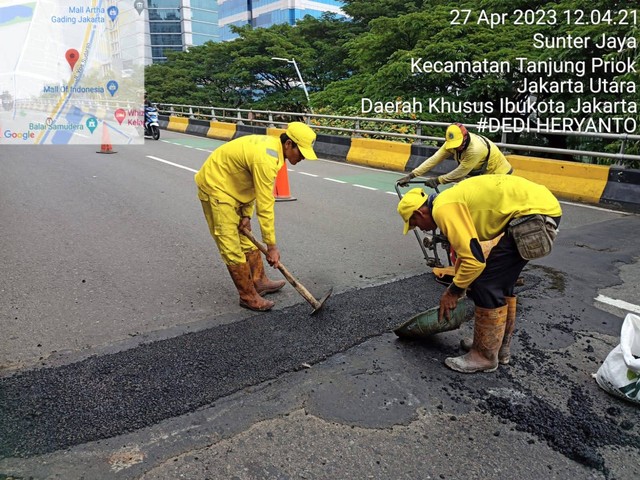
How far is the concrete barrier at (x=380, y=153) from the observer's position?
39.0 feet

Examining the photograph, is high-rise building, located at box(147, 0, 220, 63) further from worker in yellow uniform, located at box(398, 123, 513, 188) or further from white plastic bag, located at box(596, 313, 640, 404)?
white plastic bag, located at box(596, 313, 640, 404)

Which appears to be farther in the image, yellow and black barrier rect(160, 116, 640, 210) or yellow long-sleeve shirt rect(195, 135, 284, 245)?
yellow and black barrier rect(160, 116, 640, 210)

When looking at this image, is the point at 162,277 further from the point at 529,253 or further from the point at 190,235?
the point at 529,253

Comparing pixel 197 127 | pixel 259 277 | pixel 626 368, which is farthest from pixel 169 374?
pixel 197 127

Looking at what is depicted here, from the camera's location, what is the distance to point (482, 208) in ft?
9.56

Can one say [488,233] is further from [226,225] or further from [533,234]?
[226,225]

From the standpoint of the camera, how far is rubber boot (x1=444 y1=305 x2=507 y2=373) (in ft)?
10.2

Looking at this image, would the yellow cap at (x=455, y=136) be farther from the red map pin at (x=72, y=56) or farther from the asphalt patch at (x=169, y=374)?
the red map pin at (x=72, y=56)

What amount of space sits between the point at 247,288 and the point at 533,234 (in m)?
2.24

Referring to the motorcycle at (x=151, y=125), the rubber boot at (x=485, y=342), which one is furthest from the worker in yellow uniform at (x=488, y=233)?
the motorcycle at (x=151, y=125)

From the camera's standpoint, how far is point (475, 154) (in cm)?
487

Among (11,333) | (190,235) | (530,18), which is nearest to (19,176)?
(190,235)

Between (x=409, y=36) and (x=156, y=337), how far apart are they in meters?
16.0

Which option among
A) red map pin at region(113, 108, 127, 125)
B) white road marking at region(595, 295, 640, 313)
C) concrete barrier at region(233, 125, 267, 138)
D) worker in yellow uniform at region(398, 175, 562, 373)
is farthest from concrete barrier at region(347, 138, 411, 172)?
red map pin at region(113, 108, 127, 125)
